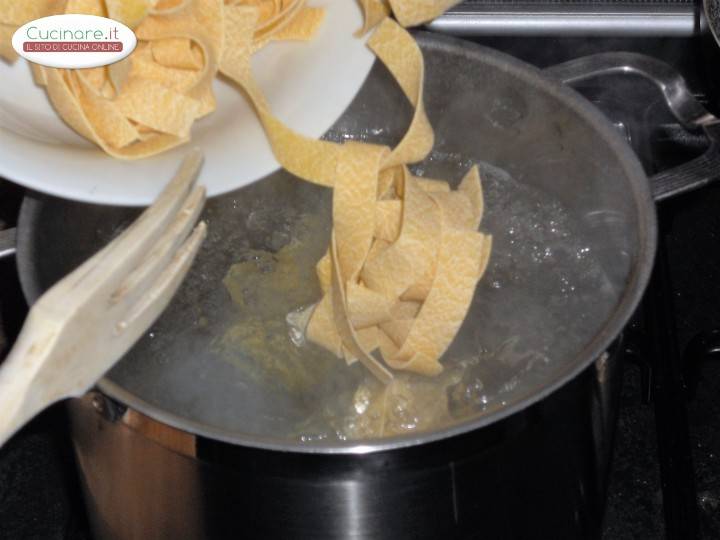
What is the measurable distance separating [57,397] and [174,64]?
340 millimetres

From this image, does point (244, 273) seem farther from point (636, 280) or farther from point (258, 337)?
point (636, 280)

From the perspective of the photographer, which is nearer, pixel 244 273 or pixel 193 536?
pixel 193 536

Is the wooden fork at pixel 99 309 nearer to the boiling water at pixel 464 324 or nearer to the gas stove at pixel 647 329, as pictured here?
the boiling water at pixel 464 324

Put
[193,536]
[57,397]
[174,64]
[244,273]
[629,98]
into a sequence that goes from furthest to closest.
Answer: [629,98] → [244,273] → [174,64] → [193,536] → [57,397]

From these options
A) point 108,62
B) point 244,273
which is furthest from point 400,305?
point 108,62


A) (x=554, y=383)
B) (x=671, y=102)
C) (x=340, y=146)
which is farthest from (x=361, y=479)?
(x=671, y=102)

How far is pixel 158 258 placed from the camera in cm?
66

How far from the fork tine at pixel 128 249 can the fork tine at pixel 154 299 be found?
0.09 ft

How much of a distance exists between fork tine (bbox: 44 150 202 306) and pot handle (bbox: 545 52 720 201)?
1.24ft

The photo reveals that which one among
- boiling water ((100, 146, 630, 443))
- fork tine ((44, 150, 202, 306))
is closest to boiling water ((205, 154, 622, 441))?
boiling water ((100, 146, 630, 443))

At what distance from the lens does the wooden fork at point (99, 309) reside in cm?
56

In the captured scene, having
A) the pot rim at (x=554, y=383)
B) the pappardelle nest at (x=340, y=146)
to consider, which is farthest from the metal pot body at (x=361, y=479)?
the pappardelle nest at (x=340, y=146)

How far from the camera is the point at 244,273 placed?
982 mm

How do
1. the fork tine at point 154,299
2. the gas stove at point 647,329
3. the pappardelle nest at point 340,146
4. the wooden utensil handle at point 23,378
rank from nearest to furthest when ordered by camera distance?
the wooden utensil handle at point 23,378
the fork tine at point 154,299
the pappardelle nest at point 340,146
the gas stove at point 647,329
